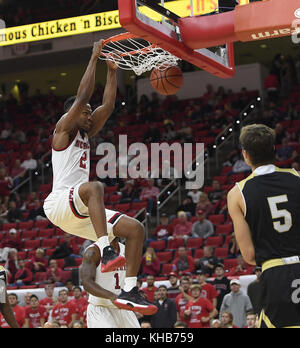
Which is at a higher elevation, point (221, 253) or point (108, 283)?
point (108, 283)

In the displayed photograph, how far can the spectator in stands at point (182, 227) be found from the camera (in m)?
14.1

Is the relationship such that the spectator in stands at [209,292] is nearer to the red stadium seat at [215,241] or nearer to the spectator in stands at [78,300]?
the spectator in stands at [78,300]

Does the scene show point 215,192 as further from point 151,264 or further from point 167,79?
point 167,79

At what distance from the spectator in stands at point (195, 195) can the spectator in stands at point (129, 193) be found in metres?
1.37

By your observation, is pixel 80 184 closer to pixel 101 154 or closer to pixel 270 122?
pixel 270 122

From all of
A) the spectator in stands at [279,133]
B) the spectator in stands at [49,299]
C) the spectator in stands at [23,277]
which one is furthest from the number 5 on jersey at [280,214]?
the spectator in stands at [279,133]

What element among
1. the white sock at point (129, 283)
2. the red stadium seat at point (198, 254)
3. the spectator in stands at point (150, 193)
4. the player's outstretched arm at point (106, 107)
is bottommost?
the red stadium seat at point (198, 254)

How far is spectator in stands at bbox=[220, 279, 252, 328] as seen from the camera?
10.4m

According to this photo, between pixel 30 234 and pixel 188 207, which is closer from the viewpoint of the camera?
pixel 188 207

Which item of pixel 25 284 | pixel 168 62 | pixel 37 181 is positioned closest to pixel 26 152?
pixel 37 181

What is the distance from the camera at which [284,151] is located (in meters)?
15.1

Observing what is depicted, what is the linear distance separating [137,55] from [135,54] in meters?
0.05

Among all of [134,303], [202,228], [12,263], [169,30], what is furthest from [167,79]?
[12,263]
